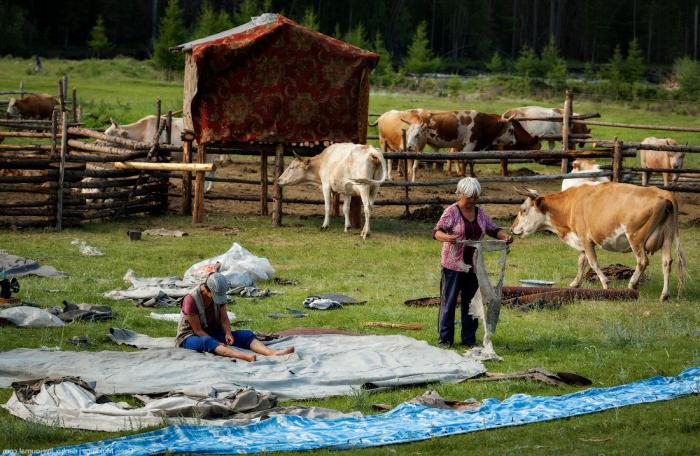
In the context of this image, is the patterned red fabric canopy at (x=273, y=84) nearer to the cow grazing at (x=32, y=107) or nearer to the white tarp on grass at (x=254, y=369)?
the white tarp on grass at (x=254, y=369)

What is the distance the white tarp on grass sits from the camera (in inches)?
358

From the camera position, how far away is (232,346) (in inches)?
404

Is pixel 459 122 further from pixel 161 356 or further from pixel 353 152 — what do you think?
pixel 161 356

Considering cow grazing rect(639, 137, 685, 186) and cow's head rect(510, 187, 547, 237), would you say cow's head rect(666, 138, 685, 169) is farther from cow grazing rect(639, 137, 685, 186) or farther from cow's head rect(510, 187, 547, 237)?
cow's head rect(510, 187, 547, 237)

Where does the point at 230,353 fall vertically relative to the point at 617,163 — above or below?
below

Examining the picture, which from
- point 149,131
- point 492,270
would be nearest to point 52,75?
point 149,131

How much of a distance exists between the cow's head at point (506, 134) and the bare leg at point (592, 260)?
570 inches

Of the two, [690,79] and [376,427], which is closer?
[376,427]

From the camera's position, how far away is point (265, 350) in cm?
1020

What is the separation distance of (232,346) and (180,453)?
10.1 feet

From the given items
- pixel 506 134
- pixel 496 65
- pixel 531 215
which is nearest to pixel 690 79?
pixel 496 65

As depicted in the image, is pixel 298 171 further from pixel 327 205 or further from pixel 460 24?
pixel 460 24

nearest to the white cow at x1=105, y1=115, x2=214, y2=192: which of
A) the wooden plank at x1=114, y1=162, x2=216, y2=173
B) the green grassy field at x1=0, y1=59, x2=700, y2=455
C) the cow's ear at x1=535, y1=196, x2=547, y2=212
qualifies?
the wooden plank at x1=114, y1=162, x2=216, y2=173

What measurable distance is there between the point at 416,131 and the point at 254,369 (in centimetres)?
1804
